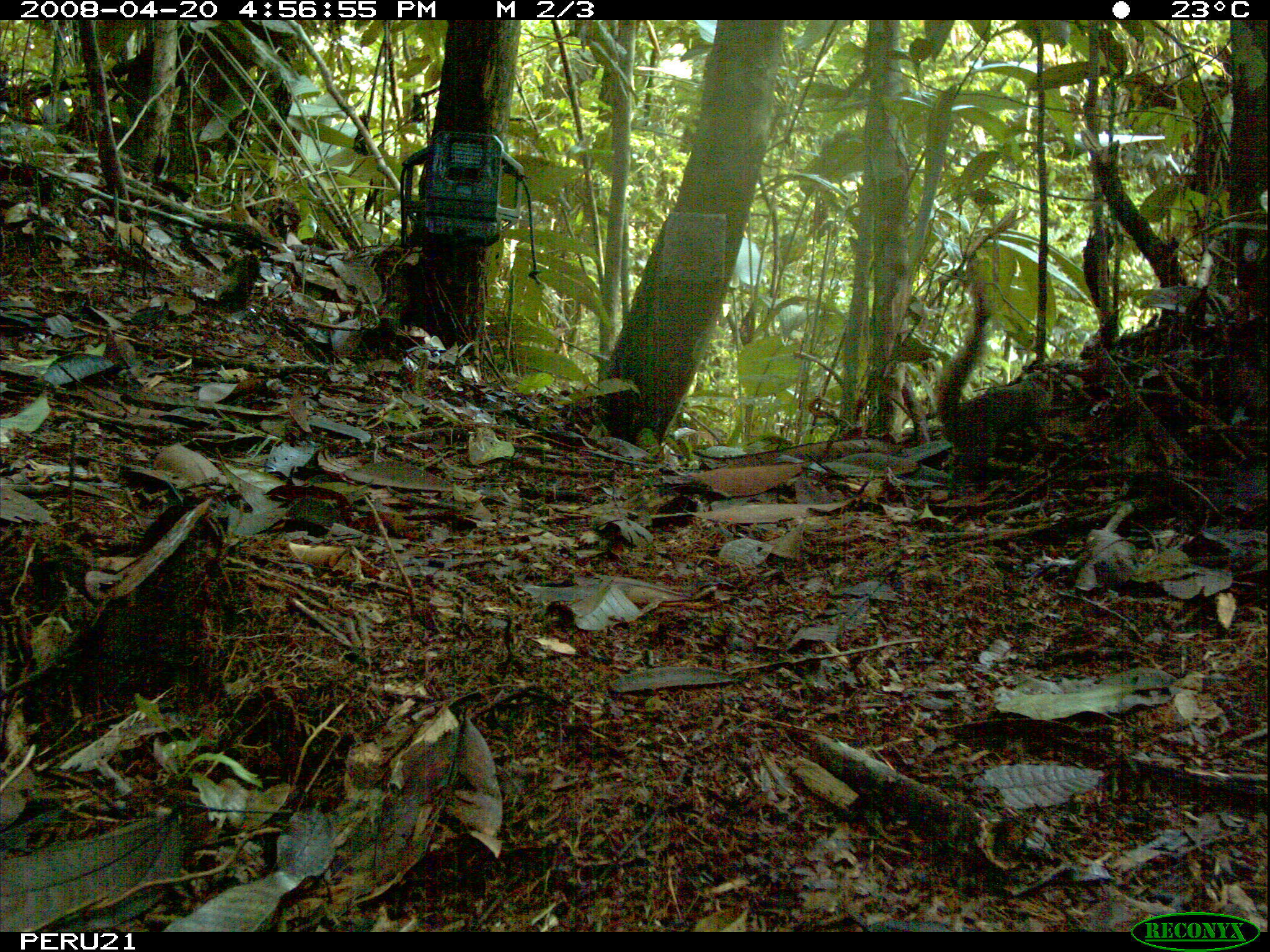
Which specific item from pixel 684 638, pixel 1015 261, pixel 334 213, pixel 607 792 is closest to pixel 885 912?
pixel 607 792

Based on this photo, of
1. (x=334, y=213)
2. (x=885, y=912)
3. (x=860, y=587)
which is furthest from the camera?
(x=334, y=213)

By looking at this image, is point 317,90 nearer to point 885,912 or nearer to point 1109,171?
point 1109,171

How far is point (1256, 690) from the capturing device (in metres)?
1.12

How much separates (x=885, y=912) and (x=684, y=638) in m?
0.52
